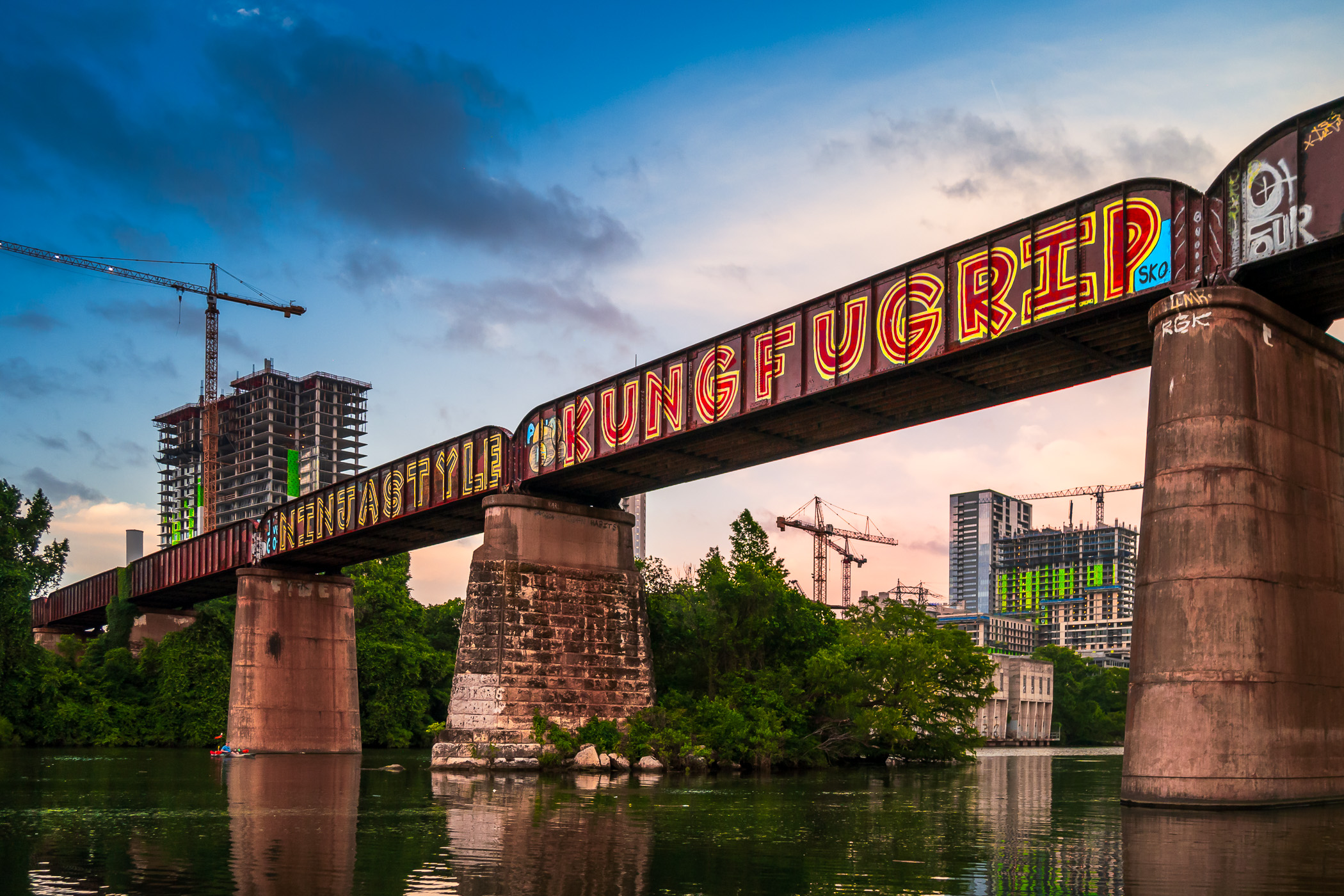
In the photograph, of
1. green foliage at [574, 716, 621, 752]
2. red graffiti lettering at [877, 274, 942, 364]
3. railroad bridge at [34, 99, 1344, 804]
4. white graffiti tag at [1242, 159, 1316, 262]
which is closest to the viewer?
railroad bridge at [34, 99, 1344, 804]

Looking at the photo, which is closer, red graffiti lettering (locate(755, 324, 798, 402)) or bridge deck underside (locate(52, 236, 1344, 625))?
bridge deck underside (locate(52, 236, 1344, 625))

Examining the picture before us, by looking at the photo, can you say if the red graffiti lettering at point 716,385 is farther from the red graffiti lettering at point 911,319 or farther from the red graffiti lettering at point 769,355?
the red graffiti lettering at point 911,319

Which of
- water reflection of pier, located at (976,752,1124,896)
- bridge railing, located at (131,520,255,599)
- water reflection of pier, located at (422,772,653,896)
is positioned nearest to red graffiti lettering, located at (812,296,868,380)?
water reflection of pier, located at (976,752,1124,896)

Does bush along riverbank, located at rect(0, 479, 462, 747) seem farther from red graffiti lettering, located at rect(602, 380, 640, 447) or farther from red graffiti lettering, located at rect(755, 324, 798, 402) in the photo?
red graffiti lettering, located at rect(755, 324, 798, 402)

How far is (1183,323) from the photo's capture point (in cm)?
2339

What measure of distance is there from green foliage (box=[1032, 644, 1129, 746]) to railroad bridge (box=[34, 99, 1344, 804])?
126 metres

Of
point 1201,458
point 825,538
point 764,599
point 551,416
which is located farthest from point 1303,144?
point 825,538

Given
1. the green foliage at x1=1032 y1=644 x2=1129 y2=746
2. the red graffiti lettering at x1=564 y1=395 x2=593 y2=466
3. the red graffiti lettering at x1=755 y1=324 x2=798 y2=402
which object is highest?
the red graffiti lettering at x1=755 y1=324 x2=798 y2=402

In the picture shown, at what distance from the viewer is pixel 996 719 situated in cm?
14500

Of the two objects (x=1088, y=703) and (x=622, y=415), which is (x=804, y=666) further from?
(x=1088, y=703)

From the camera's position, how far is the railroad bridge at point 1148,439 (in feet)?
71.6

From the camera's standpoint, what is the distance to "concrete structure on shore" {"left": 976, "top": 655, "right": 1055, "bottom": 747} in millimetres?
143500

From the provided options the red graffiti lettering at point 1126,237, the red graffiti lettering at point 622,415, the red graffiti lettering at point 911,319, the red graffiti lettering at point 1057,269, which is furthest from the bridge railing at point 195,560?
the red graffiti lettering at point 1126,237

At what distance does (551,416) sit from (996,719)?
11624 cm
